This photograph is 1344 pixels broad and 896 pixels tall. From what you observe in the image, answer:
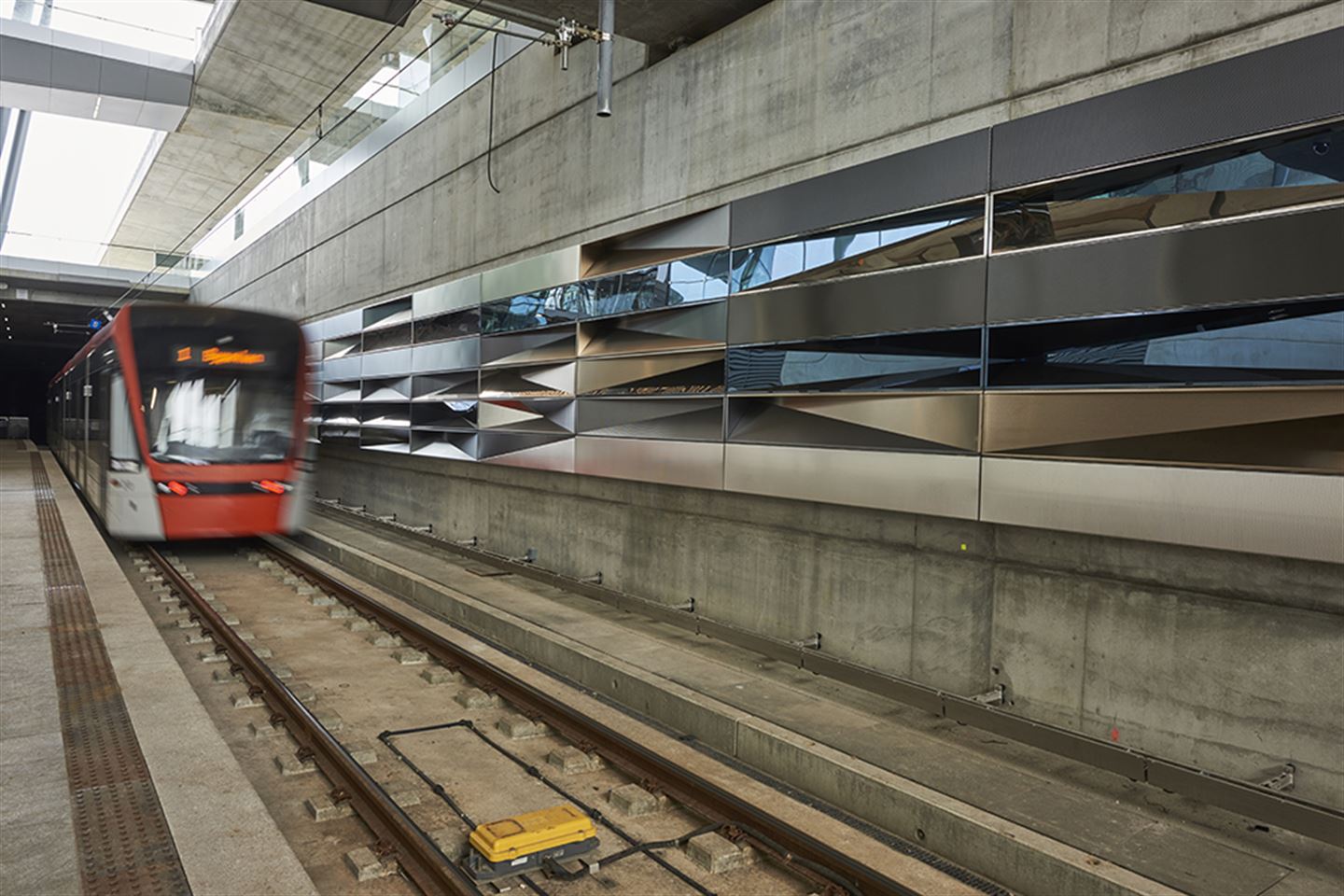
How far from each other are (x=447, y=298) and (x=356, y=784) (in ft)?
28.2

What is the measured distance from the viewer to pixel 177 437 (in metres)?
9.89

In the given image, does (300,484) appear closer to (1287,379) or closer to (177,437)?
(177,437)

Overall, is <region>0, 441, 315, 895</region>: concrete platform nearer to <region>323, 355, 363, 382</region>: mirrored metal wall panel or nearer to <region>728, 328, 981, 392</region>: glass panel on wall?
<region>728, 328, 981, 392</region>: glass panel on wall

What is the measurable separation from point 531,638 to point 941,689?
3.57 m

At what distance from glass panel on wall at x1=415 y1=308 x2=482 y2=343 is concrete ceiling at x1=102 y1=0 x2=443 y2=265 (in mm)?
3937

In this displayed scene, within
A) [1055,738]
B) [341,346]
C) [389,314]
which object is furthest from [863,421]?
[341,346]

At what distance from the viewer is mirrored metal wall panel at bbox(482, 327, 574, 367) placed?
9.45 m

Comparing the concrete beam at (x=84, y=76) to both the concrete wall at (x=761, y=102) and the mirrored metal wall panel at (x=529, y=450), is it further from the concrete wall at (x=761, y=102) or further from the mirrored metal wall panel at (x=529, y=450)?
the mirrored metal wall panel at (x=529, y=450)

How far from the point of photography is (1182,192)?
423 cm

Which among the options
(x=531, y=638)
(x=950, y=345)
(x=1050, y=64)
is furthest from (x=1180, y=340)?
(x=531, y=638)

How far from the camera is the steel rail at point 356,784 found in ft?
11.8

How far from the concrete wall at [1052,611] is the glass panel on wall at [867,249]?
1739 mm

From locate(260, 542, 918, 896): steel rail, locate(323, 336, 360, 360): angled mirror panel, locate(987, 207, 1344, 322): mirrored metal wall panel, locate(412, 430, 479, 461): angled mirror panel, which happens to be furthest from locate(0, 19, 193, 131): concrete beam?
locate(987, 207, 1344, 322): mirrored metal wall panel

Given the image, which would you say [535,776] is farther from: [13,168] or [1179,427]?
[13,168]
